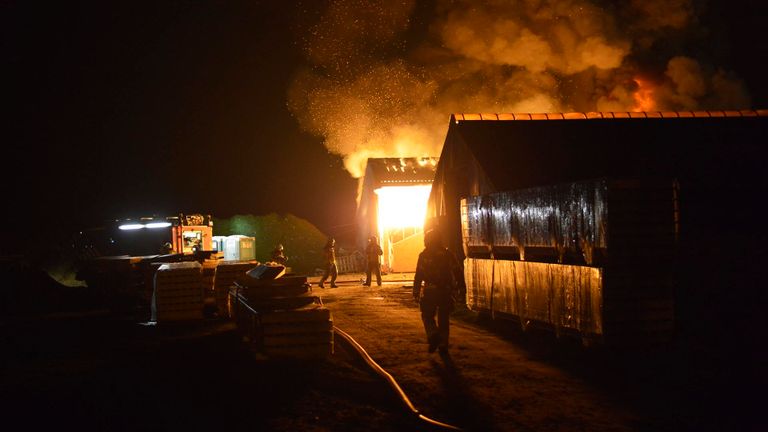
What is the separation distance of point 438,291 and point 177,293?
7.07 metres

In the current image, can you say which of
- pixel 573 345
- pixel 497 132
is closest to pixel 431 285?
pixel 573 345

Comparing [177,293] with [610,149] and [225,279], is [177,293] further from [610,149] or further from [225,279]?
[610,149]

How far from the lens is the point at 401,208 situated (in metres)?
29.1

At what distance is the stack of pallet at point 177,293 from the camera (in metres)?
13.6

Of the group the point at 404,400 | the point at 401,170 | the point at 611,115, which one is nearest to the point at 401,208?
the point at 401,170

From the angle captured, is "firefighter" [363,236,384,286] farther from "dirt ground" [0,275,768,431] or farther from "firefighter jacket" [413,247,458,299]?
"firefighter jacket" [413,247,458,299]

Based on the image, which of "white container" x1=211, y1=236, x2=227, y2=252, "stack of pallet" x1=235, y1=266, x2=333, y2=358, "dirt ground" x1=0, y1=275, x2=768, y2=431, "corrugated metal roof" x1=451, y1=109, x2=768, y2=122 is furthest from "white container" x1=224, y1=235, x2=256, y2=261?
"stack of pallet" x1=235, y1=266, x2=333, y2=358

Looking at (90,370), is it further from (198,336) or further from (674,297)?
(674,297)

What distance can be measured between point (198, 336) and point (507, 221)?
636cm

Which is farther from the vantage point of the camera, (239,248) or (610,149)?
(239,248)

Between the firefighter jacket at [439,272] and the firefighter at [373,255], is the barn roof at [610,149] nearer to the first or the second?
the firefighter at [373,255]

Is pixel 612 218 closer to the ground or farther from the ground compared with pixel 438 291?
farther from the ground

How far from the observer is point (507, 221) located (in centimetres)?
1212

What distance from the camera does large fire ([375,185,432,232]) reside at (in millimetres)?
28594
